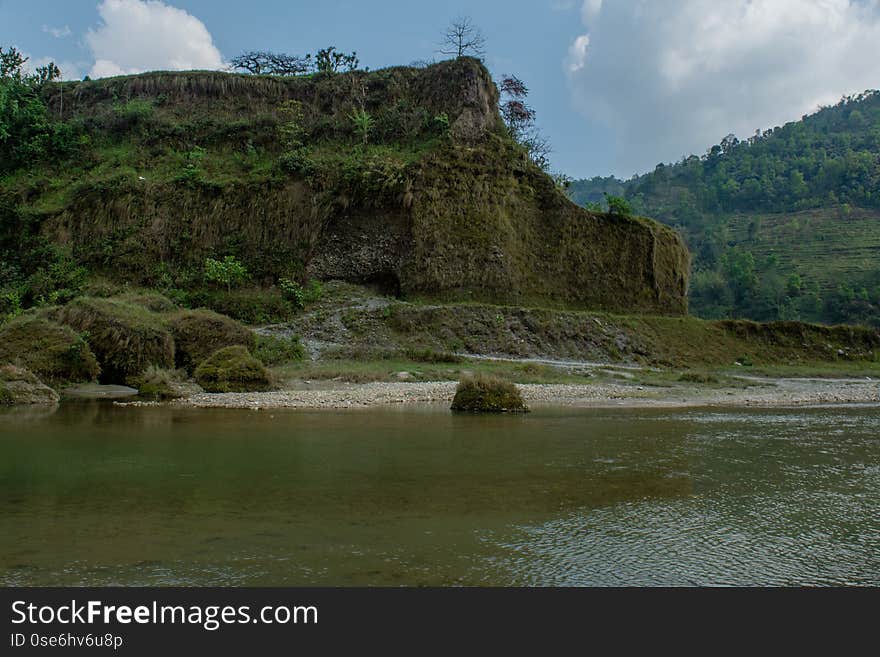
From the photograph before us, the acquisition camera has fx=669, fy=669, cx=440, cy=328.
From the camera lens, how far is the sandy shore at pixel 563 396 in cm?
1614

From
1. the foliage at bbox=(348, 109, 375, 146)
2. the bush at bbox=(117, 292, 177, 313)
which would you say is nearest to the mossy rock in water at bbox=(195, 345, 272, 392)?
the bush at bbox=(117, 292, 177, 313)

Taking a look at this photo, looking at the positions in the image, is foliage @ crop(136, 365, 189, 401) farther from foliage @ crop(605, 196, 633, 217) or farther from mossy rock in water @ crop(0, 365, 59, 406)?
foliage @ crop(605, 196, 633, 217)

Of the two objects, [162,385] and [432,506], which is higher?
[162,385]

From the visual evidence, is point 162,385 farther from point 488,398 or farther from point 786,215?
point 786,215

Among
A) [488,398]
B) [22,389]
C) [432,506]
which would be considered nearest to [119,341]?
[22,389]

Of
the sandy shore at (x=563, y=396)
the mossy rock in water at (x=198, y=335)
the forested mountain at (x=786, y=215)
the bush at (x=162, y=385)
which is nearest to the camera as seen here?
the sandy shore at (x=563, y=396)

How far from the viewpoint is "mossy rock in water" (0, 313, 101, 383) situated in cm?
1777

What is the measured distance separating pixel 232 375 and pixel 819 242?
252 ft

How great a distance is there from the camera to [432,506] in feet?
20.2

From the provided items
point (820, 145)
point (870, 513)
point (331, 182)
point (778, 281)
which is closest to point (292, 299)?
point (331, 182)

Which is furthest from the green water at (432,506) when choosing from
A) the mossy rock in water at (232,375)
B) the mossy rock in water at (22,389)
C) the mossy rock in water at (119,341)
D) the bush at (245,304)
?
the bush at (245,304)

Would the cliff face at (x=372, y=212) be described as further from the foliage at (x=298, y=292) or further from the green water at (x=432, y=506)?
the green water at (x=432, y=506)

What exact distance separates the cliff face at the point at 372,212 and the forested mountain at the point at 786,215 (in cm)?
2897
